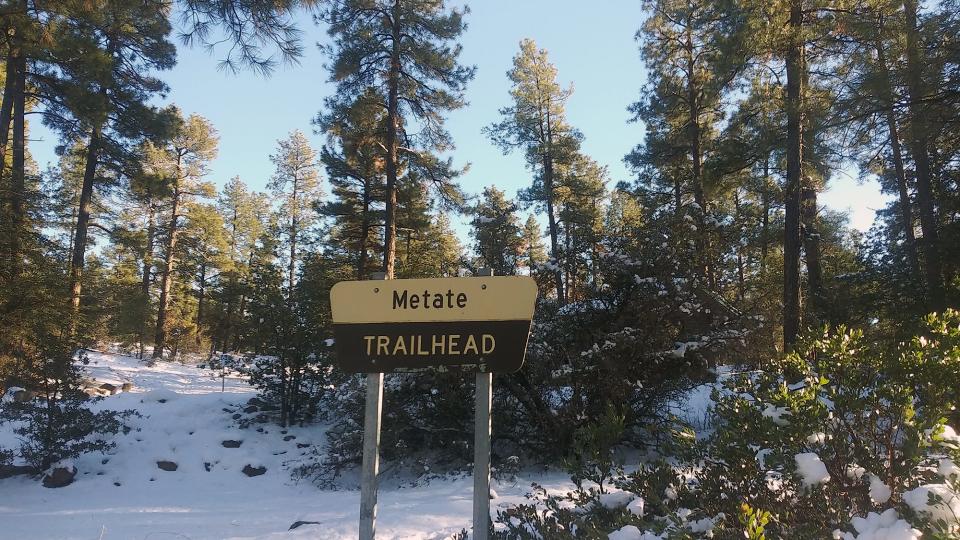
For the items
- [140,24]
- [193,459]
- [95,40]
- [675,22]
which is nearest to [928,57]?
[675,22]

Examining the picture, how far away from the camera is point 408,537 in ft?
16.6

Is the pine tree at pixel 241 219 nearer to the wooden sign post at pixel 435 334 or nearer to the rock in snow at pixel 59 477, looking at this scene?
the rock in snow at pixel 59 477

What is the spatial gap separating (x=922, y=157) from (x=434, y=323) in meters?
14.3

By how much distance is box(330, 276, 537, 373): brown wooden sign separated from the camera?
9.58 feet

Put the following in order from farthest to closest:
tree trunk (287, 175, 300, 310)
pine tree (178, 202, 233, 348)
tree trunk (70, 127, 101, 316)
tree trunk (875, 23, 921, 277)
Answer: tree trunk (287, 175, 300, 310) < pine tree (178, 202, 233, 348) < tree trunk (70, 127, 101, 316) < tree trunk (875, 23, 921, 277)

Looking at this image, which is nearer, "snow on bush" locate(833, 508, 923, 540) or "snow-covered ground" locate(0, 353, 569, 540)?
"snow on bush" locate(833, 508, 923, 540)

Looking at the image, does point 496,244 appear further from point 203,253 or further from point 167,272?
point 203,253

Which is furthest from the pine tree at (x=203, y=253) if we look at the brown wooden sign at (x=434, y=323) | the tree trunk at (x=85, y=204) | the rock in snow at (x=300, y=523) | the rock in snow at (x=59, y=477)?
the brown wooden sign at (x=434, y=323)

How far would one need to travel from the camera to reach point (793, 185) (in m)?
11.4

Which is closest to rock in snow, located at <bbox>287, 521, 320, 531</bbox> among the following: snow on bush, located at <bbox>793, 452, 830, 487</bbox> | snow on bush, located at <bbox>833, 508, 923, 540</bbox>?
snow on bush, located at <bbox>793, 452, 830, 487</bbox>

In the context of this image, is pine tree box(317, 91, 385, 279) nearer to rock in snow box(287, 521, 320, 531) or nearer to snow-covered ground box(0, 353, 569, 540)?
snow-covered ground box(0, 353, 569, 540)

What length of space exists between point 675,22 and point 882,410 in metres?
17.4

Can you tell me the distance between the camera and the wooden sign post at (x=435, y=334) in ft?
9.57

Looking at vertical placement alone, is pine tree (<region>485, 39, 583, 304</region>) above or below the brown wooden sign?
above
